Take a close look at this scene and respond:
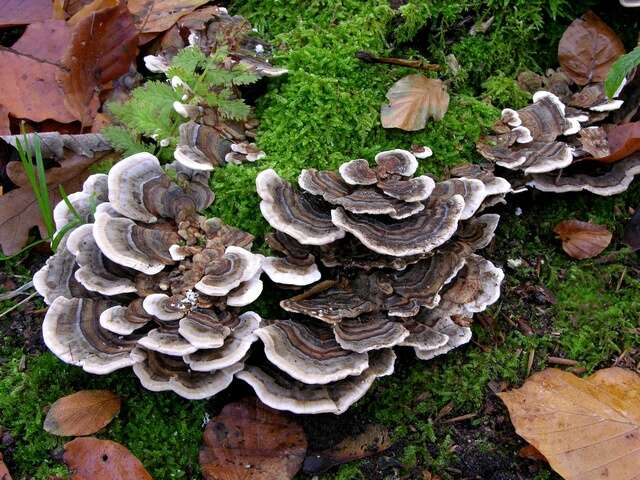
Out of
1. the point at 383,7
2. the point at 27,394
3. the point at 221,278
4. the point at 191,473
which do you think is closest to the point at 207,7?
the point at 383,7

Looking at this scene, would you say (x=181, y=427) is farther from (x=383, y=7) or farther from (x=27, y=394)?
(x=383, y=7)

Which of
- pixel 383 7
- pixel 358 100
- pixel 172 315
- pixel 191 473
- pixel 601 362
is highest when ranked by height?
pixel 383 7

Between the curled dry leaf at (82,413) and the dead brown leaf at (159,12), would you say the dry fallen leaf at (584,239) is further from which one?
the dead brown leaf at (159,12)

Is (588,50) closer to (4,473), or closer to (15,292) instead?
(15,292)

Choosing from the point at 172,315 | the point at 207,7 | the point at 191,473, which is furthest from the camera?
the point at 207,7

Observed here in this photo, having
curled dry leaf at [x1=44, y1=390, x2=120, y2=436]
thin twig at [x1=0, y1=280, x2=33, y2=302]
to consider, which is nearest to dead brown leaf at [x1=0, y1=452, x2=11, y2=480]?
curled dry leaf at [x1=44, y1=390, x2=120, y2=436]

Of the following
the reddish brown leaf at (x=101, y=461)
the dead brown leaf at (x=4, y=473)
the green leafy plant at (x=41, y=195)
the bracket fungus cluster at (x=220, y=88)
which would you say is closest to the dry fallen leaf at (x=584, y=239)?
the bracket fungus cluster at (x=220, y=88)

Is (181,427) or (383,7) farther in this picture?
(383,7)

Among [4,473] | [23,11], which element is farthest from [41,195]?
[23,11]
